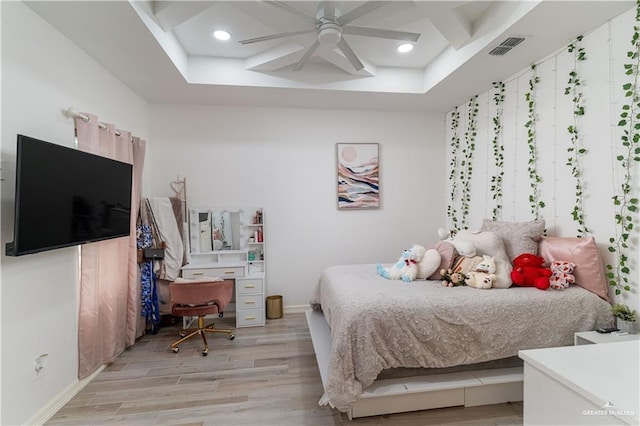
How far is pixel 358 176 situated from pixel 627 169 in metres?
2.63

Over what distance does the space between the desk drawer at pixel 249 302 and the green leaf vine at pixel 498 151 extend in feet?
9.64

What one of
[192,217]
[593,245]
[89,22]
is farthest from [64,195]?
[593,245]

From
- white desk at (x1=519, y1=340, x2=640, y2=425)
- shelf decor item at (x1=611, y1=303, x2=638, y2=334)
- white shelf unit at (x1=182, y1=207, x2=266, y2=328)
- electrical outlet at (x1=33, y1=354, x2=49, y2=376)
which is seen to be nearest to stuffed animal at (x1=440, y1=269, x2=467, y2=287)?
shelf decor item at (x1=611, y1=303, x2=638, y2=334)

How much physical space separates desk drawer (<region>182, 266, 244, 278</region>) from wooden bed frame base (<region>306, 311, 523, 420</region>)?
5.88 ft

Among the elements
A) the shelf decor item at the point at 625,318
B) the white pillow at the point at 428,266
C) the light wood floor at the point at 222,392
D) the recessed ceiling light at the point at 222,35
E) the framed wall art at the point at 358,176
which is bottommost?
the light wood floor at the point at 222,392

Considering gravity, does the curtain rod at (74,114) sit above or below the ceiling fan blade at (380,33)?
below

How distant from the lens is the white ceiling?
2141 millimetres

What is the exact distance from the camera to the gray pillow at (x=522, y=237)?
2.66 metres

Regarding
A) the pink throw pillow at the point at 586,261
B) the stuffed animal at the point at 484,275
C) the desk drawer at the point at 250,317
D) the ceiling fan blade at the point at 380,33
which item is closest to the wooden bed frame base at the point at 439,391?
the stuffed animal at the point at 484,275

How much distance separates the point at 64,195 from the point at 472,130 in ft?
13.8

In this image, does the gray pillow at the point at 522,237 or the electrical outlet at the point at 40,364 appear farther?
the gray pillow at the point at 522,237

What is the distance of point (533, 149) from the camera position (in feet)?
9.52

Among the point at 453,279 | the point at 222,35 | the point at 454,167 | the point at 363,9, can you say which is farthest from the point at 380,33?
the point at 454,167

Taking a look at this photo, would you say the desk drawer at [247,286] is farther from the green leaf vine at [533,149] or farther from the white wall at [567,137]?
the green leaf vine at [533,149]
